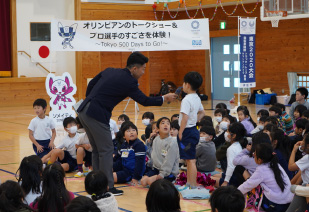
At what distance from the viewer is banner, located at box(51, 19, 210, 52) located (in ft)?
40.4

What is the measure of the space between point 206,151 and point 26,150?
376cm

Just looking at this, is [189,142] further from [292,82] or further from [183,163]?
[292,82]

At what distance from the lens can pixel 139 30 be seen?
13.0 metres

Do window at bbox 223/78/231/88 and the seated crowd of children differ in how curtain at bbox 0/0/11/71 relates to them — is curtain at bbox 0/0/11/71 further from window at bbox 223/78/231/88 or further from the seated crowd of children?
the seated crowd of children

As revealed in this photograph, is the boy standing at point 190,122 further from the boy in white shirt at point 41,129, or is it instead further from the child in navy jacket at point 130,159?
the boy in white shirt at point 41,129

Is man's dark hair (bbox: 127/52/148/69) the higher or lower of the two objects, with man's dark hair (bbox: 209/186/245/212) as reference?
higher

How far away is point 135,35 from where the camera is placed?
13.0m

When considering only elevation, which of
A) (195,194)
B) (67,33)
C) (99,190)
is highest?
(67,33)

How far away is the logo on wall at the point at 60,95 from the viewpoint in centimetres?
1141

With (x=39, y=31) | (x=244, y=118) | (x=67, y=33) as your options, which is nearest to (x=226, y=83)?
(x=39, y=31)

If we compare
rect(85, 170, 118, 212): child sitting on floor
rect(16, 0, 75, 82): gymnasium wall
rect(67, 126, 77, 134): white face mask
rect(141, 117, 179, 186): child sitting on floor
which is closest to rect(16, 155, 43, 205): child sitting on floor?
rect(85, 170, 118, 212): child sitting on floor

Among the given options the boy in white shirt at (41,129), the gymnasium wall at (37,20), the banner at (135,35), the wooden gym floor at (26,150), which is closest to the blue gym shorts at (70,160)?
the wooden gym floor at (26,150)

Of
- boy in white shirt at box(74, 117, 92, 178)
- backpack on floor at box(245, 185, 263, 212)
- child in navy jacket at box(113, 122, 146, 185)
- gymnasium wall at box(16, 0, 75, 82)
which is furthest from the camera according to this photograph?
gymnasium wall at box(16, 0, 75, 82)

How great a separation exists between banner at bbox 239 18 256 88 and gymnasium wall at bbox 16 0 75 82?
7.92 metres
